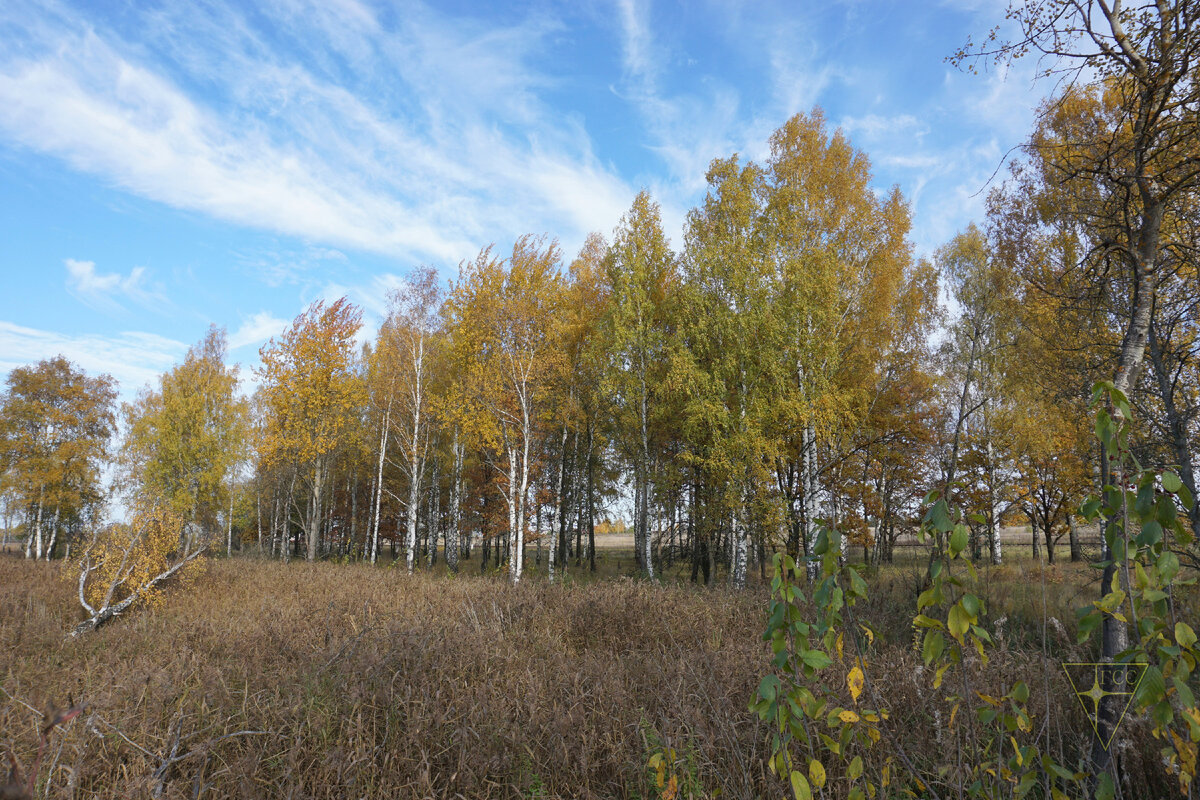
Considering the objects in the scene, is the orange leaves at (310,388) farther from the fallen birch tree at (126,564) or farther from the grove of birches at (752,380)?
the fallen birch tree at (126,564)

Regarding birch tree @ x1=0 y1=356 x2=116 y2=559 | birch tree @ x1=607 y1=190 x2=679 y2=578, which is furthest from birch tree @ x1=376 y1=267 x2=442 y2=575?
birch tree @ x1=0 y1=356 x2=116 y2=559

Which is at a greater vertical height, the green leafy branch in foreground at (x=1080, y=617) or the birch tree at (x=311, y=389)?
the birch tree at (x=311, y=389)

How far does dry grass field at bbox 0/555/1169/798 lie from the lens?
10.0 feet

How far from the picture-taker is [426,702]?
11.9ft

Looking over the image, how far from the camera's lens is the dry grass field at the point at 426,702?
3.06 m

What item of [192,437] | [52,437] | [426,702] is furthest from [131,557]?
[52,437]

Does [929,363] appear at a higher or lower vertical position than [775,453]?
higher

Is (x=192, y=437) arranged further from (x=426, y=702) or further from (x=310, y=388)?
(x=426, y=702)

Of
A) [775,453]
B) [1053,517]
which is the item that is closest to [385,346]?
[775,453]

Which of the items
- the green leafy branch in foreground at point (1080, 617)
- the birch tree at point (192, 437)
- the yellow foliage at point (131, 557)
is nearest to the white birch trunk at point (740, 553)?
the yellow foliage at point (131, 557)

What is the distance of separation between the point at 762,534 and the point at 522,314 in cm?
752

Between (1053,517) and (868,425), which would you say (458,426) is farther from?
(1053,517)

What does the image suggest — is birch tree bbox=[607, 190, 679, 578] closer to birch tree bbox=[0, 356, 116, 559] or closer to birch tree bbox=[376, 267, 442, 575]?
birch tree bbox=[376, 267, 442, 575]

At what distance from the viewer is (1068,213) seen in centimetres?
1104
